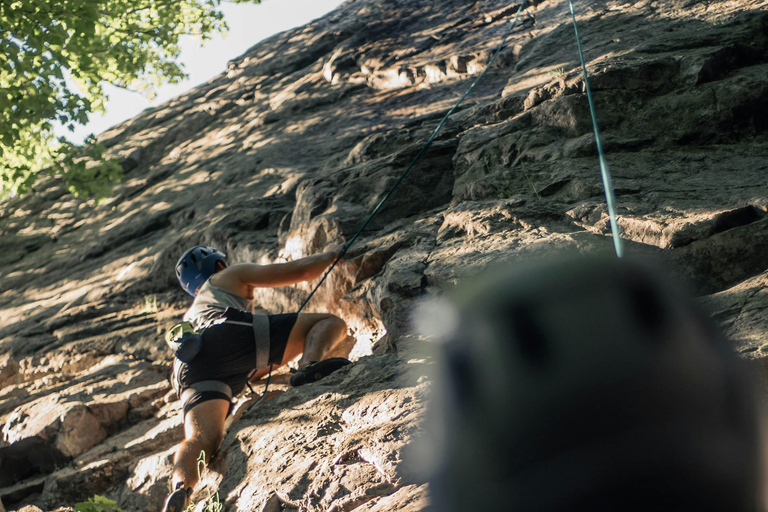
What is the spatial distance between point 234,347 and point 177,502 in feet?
3.96

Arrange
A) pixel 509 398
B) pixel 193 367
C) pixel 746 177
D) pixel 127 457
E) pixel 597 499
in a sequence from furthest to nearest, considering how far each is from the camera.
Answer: pixel 127 457
pixel 193 367
pixel 746 177
pixel 509 398
pixel 597 499

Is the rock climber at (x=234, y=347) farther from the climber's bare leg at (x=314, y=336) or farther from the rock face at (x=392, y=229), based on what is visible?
the rock face at (x=392, y=229)

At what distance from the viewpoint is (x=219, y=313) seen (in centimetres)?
416

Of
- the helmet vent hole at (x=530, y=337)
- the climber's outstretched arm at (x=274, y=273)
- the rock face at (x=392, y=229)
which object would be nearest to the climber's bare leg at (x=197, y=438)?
the rock face at (x=392, y=229)

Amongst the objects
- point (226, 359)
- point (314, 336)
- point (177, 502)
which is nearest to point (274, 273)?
point (314, 336)

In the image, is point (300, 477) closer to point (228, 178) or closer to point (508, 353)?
point (508, 353)

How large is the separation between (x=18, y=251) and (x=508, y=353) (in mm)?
10994

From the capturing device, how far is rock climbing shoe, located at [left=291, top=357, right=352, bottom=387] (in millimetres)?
3646

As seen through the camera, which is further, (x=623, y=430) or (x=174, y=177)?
(x=174, y=177)

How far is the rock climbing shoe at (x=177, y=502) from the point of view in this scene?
9.71 ft

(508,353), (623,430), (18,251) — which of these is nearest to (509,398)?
(508,353)

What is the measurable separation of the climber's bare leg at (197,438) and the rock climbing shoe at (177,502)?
0.29 ft

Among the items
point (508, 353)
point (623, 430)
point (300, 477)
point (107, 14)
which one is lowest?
point (300, 477)

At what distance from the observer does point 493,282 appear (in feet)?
9.64
